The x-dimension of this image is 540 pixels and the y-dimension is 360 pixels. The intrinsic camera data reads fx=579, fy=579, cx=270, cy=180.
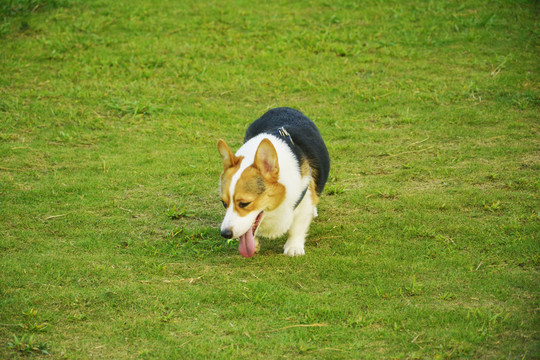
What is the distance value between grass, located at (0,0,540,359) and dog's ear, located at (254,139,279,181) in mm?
790

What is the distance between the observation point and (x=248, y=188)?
171 inches

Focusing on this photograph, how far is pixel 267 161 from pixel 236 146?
3018 millimetres

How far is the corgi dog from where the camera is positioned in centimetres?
435

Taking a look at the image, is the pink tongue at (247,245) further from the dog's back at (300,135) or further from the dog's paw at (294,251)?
the dog's back at (300,135)

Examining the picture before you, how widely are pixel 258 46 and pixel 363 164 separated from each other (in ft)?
13.7

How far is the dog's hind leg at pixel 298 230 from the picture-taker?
490 cm

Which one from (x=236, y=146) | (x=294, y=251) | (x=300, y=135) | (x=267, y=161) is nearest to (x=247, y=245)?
(x=294, y=251)

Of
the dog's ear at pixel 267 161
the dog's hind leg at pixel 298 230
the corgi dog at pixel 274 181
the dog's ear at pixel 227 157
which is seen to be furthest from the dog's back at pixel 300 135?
the dog's ear at pixel 227 157

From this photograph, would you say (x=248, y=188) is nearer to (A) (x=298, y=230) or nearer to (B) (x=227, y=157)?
(B) (x=227, y=157)

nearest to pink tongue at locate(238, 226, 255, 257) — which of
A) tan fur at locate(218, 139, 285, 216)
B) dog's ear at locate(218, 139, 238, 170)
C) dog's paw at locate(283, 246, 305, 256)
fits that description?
tan fur at locate(218, 139, 285, 216)

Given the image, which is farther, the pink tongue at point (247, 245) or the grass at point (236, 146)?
the pink tongue at point (247, 245)

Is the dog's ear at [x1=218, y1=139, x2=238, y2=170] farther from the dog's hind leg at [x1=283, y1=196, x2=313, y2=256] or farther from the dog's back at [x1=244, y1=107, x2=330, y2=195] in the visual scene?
the dog's hind leg at [x1=283, y1=196, x2=313, y2=256]

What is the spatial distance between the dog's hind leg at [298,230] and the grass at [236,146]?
0.46 ft

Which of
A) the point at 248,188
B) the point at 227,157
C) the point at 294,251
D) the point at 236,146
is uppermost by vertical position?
the point at 227,157
